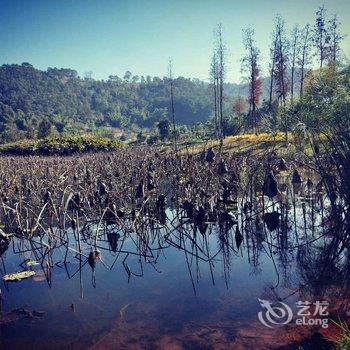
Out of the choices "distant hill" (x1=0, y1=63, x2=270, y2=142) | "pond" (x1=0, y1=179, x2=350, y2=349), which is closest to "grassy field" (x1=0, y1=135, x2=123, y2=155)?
"pond" (x1=0, y1=179, x2=350, y2=349)

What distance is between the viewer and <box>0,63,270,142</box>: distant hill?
104512mm

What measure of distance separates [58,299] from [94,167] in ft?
36.4

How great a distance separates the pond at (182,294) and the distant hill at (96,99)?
3366 inches

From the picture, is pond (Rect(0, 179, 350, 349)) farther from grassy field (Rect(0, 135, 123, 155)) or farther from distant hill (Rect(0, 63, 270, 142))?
distant hill (Rect(0, 63, 270, 142))

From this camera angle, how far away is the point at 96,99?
12744cm

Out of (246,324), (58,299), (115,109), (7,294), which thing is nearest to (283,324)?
(246,324)

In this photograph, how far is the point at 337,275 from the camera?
5.63m

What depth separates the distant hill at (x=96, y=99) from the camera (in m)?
105

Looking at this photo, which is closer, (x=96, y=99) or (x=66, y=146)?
(x=66, y=146)

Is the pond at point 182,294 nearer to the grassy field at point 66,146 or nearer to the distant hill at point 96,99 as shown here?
the grassy field at point 66,146

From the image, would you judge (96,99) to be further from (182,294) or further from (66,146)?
(182,294)

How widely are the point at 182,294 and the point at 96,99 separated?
418 feet

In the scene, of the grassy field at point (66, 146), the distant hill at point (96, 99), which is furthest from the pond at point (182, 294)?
the distant hill at point (96, 99)

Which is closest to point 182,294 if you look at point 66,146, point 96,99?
point 66,146
